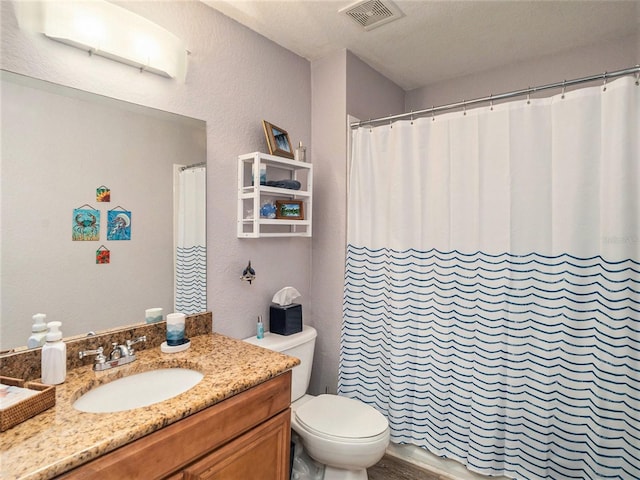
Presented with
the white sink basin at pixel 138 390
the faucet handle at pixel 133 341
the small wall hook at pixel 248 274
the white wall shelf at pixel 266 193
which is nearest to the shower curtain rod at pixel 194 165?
the white wall shelf at pixel 266 193

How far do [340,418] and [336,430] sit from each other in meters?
0.10

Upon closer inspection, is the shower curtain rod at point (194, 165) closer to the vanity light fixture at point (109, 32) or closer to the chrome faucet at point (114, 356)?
the vanity light fixture at point (109, 32)

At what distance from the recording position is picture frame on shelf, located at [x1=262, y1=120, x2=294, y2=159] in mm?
1930

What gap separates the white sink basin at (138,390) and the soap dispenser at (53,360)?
10 cm

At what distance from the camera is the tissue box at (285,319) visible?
6.54 feet

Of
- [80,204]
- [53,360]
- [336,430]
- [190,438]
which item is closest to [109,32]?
[80,204]

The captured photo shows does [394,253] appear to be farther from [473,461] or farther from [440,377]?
[473,461]

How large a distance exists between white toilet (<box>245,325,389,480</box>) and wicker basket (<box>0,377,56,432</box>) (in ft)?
3.20

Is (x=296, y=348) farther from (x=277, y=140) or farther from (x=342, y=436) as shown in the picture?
(x=277, y=140)

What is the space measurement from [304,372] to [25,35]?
188cm

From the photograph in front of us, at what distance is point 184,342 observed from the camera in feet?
4.92

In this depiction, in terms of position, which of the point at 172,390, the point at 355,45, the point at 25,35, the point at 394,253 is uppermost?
the point at 355,45

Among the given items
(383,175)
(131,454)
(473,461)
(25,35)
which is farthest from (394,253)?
(25,35)

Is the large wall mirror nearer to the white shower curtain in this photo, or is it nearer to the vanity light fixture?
the vanity light fixture
